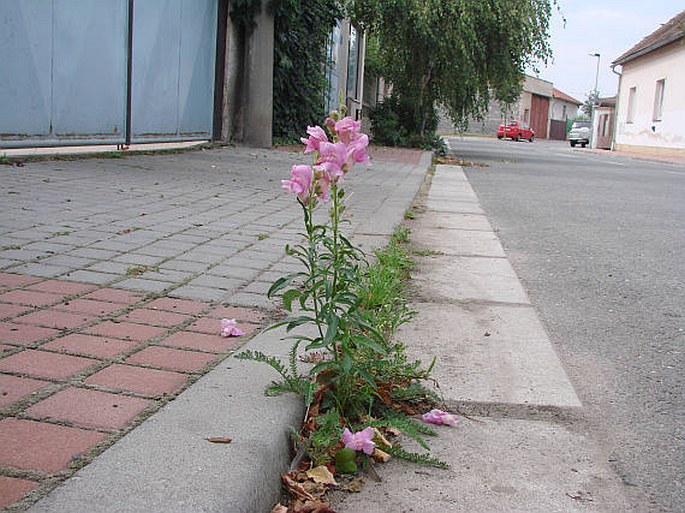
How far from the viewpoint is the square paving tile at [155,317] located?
3.07 meters

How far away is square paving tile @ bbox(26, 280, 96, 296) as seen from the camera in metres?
3.43

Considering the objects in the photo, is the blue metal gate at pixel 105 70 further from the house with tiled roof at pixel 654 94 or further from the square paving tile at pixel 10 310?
the house with tiled roof at pixel 654 94

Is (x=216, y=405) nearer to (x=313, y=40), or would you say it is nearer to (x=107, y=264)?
(x=107, y=264)

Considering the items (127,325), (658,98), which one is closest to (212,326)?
(127,325)

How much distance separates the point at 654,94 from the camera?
109 feet

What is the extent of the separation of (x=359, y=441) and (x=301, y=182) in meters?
0.73

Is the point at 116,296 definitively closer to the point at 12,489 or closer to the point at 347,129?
the point at 347,129

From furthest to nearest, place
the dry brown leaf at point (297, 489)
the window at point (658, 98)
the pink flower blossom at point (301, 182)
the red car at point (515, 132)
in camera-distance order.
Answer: the red car at point (515, 132)
the window at point (658, 98)
the pink flower blossom at point (301, 182)
the dry brown leaf at point (297, 489)

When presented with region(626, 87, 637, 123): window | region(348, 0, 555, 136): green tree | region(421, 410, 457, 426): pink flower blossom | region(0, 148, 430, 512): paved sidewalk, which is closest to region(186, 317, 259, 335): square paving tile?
region(0, 148, 430, 512): paved sidewalk

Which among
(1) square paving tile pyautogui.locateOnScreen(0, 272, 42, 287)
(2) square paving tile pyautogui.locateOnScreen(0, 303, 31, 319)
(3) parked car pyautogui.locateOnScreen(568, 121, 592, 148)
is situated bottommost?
(2) square paving tile pyautogui.locateOnScreen(0, 303, 31, 319)

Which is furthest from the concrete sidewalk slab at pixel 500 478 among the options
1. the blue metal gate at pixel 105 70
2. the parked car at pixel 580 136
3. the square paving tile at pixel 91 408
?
the parked car at pixel 580 136

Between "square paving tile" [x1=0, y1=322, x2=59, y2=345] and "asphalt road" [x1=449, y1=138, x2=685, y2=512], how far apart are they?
1897mm

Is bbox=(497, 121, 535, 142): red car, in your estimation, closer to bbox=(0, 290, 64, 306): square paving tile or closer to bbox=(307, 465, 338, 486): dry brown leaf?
bbox=(0, 290, 64, 306): square paving tile

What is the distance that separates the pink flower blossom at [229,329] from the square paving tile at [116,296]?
58 centimetres
